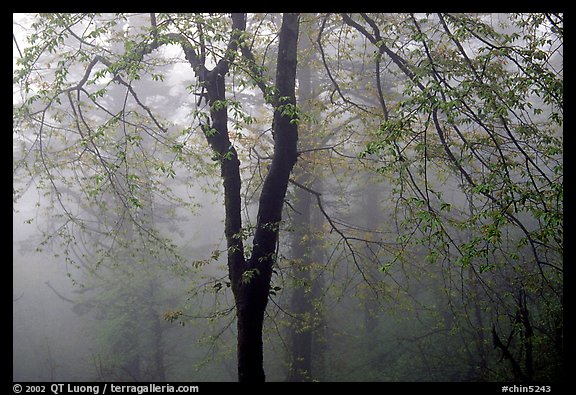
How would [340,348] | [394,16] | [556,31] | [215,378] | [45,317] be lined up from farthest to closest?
[45,317], [215,378], [340,348], [394,16], [556,31]

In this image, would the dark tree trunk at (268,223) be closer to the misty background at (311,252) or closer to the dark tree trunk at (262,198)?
the dark tree trunk at (262,198)

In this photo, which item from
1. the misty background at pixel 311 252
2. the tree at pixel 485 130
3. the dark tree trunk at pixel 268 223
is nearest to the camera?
the tree at pixel 485 130

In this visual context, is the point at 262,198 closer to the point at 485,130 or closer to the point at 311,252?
the point at 485,130

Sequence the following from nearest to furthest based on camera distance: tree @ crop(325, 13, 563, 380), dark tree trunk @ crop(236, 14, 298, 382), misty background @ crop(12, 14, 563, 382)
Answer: tree @ crop(325, 13, 563, 380) → dark tree trunk @ crop(236, 14, 298, 382) → misty background @ crop(12, 14, 563, 382)

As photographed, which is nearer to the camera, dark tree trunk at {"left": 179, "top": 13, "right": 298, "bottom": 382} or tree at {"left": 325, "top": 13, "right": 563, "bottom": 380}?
tree at {"left": 325, "top": 13, "right": 563, "bottom": 380}

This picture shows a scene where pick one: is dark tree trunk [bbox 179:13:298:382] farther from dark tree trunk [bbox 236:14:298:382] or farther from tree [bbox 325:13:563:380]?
tree [bbox 325:13:563:380]

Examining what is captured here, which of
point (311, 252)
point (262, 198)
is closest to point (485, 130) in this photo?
point (262, 198)

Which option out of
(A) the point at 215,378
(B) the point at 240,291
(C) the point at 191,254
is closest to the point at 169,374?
(A) the point at 215,378

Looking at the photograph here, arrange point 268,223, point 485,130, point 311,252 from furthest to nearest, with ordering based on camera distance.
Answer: point 311,252, point 485,130, point 268,223

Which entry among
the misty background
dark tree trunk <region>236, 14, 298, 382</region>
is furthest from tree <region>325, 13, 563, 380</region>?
dark tree trunk <region>236, 14, 298, 382</region>

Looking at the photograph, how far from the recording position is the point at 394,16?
29.1 feet

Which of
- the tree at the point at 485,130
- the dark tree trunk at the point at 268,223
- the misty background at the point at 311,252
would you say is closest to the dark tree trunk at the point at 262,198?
the dark tree trunk at the point at 268,223
